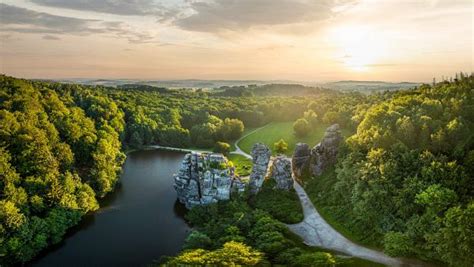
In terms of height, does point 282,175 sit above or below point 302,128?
below

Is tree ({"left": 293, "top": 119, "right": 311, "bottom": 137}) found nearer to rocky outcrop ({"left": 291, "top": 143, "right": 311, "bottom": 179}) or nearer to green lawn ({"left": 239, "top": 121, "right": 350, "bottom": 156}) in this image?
green lawn ({"left": 239, "top": 121, "right": 350, "bottom": 156})

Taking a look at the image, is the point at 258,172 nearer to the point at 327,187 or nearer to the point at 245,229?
the point at 327,187

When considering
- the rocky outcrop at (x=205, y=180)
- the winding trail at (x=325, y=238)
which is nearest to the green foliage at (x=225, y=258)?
the winding trail at (x=325, y=238)

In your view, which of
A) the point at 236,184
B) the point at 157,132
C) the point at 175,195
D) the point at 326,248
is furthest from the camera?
the point at 157,132

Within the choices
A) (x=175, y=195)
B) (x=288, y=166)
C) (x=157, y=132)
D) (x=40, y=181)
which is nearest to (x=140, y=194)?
(x=175, y=195)

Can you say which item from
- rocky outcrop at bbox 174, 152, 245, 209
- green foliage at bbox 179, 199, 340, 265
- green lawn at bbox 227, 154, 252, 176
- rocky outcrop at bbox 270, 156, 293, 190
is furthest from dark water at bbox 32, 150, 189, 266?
rocky outcrop at bbox 270, 156, 293, 190

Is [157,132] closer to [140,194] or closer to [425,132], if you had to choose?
[140,194]

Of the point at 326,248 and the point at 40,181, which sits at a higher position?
the point at 40,181

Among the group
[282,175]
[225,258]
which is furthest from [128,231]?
[282,175]
